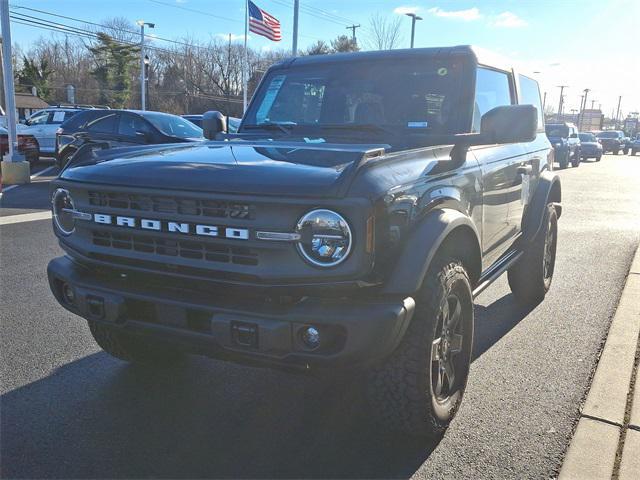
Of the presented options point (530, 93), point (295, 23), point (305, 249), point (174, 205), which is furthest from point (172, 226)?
point (295, 23)

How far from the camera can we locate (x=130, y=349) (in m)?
3.42

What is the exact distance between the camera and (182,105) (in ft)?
225

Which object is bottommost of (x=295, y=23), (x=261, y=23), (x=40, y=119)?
(x=40, y=119)

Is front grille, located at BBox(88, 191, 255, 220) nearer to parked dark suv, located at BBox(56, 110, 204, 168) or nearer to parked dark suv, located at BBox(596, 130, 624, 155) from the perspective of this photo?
parked dark suv, located at BBox(56, 110, 204, 168)

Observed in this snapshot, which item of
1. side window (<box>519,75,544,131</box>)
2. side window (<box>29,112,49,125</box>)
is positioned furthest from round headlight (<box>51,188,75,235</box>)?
side window (<box>29,112,49,125</box>)

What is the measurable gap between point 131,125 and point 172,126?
795mm

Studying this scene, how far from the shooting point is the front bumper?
217cm

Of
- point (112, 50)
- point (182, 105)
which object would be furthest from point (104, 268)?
point (182, 105)

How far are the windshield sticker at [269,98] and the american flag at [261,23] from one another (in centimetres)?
2112

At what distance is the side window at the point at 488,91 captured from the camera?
359 centimetres

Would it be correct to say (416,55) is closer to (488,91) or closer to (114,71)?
(488,91)

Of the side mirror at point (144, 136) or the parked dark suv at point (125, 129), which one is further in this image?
the parked dark suv at point (125, 129)

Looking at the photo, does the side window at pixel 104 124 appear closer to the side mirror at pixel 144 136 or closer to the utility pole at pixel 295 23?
the side mirror at pixel 144 136

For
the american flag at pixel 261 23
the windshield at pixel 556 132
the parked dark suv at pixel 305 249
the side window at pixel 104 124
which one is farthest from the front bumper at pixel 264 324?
the american flag at pixel 261 23
